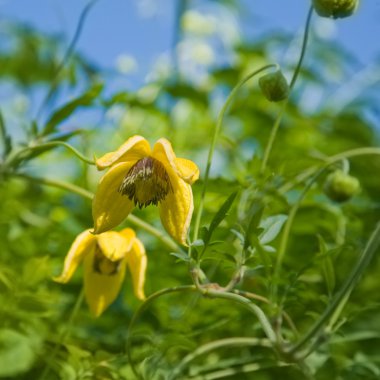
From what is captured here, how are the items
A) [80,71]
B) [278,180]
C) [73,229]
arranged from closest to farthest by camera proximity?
[278,180], [73,229], [80,71]

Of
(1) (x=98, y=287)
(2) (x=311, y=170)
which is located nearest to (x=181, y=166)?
(1) (x=98, y=287)

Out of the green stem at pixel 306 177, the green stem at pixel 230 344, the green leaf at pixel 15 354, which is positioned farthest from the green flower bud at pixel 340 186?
the green leaf at pixel 15 354

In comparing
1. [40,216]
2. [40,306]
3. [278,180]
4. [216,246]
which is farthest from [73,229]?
[216,246]

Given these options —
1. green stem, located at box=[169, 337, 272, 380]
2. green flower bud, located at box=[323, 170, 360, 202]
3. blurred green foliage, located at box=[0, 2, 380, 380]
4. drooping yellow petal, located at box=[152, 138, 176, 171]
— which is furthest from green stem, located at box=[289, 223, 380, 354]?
green flower bud, located at box=[323, 170, 360, 202]

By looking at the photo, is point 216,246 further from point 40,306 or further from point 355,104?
point 355,104

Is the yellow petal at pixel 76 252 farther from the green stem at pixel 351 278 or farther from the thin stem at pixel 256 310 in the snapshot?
the green stem at pixel 351 278

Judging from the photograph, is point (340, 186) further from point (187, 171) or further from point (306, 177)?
point (187, 171)

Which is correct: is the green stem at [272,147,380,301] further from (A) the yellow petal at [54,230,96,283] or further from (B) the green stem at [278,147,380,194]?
(A) the yellow petal at [54,230,96,283]
